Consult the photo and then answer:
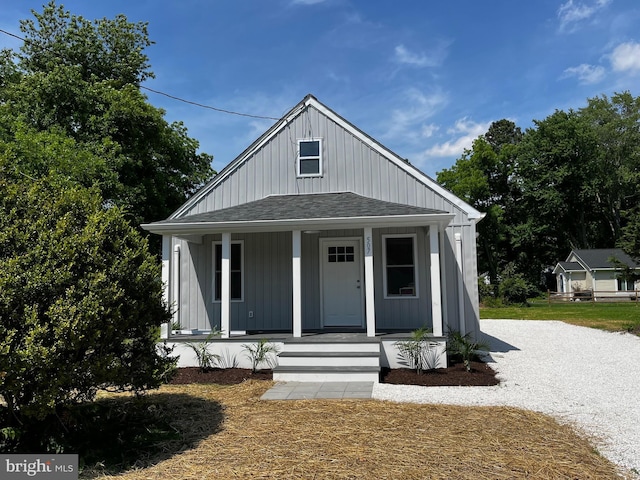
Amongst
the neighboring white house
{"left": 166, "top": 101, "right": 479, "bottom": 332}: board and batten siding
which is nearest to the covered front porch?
{"left": 166, "top": 101, "right": 479, "bottom": 332}: board and batten siding

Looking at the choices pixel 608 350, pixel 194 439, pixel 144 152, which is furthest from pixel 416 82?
pixel 144 152

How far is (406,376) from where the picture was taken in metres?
7.73

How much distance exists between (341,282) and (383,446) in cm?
641

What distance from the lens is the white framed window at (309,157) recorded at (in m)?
11.4

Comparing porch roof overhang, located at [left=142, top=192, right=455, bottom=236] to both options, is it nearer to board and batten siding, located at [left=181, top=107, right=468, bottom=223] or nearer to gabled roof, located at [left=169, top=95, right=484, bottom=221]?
board and batten siding, located at [left=181, top=107, right=468, bottom=223]

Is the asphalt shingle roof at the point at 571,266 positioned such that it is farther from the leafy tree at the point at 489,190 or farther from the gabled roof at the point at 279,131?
the gabled roof at the point at 279,131

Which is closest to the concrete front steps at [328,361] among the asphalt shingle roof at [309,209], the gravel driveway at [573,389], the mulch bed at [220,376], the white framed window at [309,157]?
the mulch bed at [220,376]

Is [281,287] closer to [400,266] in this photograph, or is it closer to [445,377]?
[400,266]

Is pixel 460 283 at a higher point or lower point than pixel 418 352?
higher

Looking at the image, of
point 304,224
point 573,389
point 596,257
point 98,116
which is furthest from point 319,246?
point 596,257

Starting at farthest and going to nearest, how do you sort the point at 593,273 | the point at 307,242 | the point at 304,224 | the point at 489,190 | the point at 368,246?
the point at 489,190 → the point at 593,273 → the point at 307,242 → the point at 304,224 → the point at 368,246

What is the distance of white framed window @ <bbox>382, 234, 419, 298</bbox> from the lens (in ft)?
34.4

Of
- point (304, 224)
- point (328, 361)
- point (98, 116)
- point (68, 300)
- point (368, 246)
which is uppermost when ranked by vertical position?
point (98, 116)

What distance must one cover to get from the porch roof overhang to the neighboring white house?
100 feet
